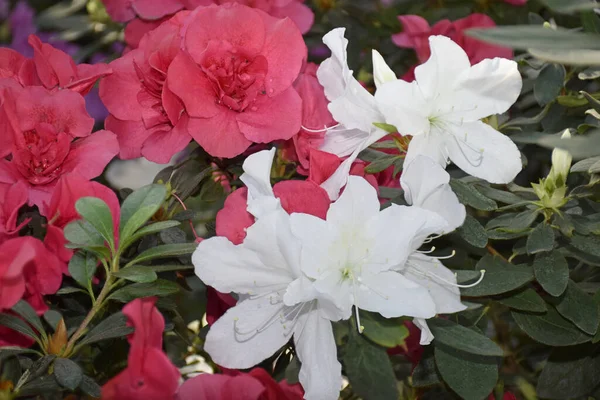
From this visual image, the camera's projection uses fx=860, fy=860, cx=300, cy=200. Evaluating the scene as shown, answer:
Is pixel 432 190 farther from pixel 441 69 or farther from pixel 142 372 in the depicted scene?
pixel 142 372

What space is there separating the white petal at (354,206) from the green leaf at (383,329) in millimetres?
80

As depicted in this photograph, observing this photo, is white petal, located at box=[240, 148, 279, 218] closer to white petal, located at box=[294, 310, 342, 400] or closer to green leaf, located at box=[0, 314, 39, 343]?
white petal, located at box=[294, 310, 342, 400]

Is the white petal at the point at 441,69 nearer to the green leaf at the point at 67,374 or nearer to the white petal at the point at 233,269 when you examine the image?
the white petal at the point at 233,269

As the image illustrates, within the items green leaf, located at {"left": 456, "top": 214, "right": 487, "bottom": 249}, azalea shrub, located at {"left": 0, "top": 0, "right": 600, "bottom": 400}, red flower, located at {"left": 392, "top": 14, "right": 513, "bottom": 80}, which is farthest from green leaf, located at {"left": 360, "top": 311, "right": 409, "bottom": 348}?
red flower, located at {"left": 392, "top": 14, "right": 513, "bottom": 80}

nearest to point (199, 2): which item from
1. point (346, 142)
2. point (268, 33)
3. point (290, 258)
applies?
point (268, 33)

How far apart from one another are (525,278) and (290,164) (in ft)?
0.95

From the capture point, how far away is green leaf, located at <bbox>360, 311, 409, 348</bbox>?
69cm

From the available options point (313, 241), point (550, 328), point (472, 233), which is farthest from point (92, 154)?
point (550, 328)

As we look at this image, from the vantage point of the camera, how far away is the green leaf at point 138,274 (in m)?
0.72

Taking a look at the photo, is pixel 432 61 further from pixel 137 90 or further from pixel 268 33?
pixel 137 90

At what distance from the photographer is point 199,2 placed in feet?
3.27

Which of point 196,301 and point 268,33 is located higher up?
point 268,33

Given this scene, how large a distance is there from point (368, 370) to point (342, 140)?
25 cm

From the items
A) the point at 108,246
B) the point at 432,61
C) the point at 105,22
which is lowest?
the point at 105,22
